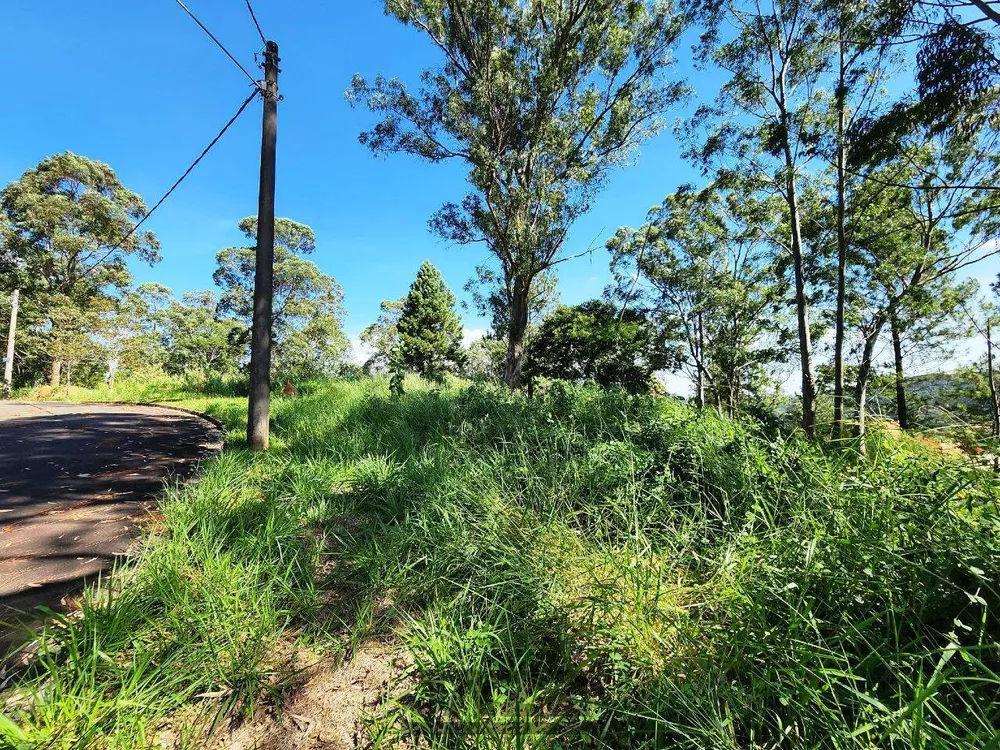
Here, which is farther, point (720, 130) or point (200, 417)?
point (720, 130)

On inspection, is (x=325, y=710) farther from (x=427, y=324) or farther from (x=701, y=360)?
(x=427, y=324)

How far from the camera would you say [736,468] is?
2.38m

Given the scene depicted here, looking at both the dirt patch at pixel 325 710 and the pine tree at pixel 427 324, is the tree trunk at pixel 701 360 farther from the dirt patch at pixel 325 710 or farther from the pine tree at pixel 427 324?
the dirt patch at pixel 325 710

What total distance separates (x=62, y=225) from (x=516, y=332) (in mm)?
23554

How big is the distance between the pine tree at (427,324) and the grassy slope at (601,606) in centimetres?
2541

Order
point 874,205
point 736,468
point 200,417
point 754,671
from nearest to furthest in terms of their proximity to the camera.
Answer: point 754,671
point 736,468
point 200,417
point 874,205

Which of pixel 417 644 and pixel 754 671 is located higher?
pixel 754 671

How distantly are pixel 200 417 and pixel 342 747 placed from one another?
9.00m

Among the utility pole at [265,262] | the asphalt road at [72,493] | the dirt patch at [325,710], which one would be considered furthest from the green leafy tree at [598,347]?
the dirt patch at [325,710]

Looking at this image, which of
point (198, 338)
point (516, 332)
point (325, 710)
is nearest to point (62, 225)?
point (198, 338)

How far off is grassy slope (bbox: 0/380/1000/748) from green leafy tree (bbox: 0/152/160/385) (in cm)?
2405

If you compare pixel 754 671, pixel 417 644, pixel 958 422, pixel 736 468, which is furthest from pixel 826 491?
pixel 417 644

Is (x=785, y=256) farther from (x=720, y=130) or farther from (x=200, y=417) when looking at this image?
(x=200, y=417)

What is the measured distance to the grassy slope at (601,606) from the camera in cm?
108
